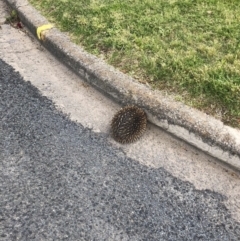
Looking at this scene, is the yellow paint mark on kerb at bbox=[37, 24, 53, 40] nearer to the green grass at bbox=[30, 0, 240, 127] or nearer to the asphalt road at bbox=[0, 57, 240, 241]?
the green grass at bbox=[30, 0, 240, 127]

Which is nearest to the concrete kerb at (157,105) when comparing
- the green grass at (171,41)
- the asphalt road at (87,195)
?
the green grass at (171,41)

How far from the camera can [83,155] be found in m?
3.23

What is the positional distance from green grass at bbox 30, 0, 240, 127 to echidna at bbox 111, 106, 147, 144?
0.41 metres

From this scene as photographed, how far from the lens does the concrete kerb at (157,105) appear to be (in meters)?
3.10

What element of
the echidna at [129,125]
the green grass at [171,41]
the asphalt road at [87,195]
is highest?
the green grass at [171,41]

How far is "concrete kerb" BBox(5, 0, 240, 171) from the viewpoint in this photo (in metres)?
3.10

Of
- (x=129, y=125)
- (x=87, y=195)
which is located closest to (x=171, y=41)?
(x=129, y=125)

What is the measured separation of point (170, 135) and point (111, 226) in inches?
41.5

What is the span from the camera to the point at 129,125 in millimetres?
3279

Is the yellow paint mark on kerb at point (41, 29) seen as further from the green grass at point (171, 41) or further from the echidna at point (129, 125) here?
the echidna at point (129, 125)

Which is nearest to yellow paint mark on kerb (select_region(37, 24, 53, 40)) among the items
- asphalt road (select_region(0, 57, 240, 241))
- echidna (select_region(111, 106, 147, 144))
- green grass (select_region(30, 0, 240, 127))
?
green grass (select_region(30, 0, 240, 127))

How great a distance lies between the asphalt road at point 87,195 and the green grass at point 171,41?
794 mm

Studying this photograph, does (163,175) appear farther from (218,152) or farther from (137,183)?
(218,152)

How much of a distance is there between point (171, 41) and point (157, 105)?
953 mm
